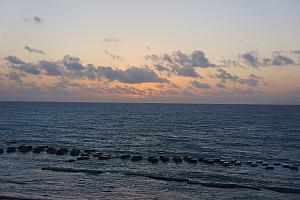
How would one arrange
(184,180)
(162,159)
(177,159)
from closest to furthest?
(184,180), (177,159), (162,159)

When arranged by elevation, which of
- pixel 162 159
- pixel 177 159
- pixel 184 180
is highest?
pixel 177 159

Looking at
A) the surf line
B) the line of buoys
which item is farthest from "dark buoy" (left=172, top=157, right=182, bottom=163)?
the surf line

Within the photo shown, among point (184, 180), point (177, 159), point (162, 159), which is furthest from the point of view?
point (162, 159)

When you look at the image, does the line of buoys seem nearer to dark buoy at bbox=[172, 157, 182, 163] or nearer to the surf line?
dark buoy at bbox=[172, 157, 182, 163]

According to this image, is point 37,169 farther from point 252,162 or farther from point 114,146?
point 252,162

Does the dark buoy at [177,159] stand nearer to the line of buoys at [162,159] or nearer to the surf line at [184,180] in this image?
the line of buoys at [162,159]

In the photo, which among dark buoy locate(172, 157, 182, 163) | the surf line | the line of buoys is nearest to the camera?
the surf line

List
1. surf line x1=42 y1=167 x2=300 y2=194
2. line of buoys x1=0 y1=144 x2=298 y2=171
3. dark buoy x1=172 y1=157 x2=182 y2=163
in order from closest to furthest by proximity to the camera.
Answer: surf line x1=42 y1=167 x2=300 y2=194 < line of buoys x1=0 y1=144 x2=298 y2=171 < dark buoy x1=172 y1=157 x2=182 y2=163

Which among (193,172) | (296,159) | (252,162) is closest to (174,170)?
(193,172)

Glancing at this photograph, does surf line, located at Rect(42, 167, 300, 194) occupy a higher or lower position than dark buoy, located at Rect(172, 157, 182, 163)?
lower

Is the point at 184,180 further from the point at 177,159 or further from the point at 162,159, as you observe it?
the point at 162,159

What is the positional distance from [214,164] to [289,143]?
34679 mm

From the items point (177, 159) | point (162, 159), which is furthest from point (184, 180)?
point (162, 159)

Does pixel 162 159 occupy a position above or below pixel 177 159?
below
